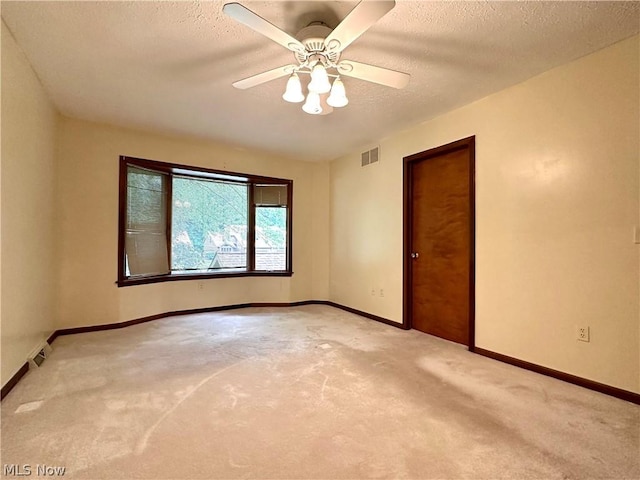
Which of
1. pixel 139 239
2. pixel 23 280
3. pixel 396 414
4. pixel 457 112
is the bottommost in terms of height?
pixel 396 414

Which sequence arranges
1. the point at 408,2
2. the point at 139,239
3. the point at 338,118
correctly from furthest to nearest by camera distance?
the point at 139,239 < the point at 338,118 < the point at 408,2

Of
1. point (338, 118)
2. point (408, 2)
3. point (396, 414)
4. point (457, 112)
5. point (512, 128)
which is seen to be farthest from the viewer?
point (338, 118)

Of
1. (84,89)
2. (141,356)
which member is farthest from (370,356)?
(84,89)

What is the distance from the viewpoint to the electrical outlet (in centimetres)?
240

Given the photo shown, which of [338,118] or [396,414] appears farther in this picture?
[338,118]

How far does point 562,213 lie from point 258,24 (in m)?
2.50

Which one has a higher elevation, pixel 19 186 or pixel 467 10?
pixel 467 10

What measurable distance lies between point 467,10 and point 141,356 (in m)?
3.56

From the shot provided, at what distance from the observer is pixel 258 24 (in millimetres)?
1648

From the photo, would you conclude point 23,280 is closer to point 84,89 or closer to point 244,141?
point 84,89

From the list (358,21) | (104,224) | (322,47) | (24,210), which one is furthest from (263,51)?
(104,224)

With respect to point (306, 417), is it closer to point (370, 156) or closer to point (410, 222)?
point (410, 222)

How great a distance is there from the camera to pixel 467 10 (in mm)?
1933

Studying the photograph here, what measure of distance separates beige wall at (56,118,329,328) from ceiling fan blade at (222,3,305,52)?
2965 mm
